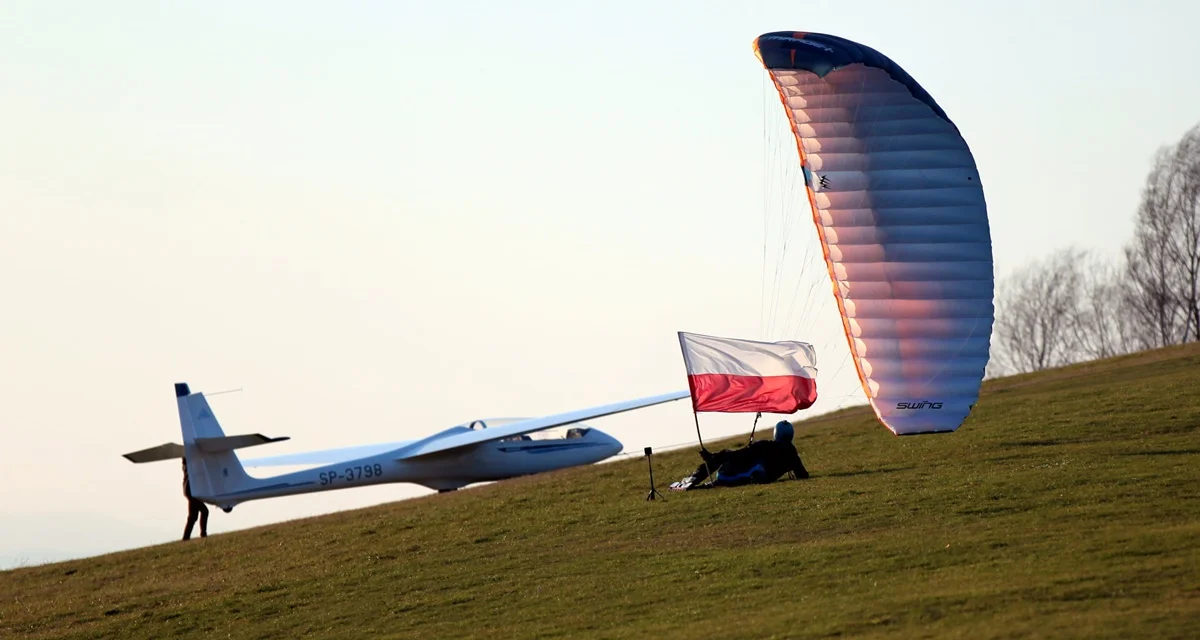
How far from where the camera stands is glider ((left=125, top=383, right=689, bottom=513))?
3747cm

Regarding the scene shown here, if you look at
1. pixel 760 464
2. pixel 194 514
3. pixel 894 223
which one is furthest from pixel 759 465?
pixel 194 514

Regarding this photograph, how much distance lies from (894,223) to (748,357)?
11.6 ft

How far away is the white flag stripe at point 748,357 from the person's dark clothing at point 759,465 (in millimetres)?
1437

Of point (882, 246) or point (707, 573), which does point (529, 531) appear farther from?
point (882, 246)

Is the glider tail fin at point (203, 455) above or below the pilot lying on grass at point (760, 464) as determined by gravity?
above

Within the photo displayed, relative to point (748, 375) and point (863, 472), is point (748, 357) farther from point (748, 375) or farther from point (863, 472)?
point (863, 472)

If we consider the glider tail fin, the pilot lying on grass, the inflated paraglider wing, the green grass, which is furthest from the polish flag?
the glider tail fin

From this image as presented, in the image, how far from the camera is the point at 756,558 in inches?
796

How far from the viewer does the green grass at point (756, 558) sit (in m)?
16.2

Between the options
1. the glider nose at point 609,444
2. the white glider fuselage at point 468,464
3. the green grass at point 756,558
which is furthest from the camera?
the glider nose at point 609,444

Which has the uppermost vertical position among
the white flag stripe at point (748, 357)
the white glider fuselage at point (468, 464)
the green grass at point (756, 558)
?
the white flag stripe at point (748, 357)

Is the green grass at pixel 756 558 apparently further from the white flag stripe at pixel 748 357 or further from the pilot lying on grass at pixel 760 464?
the white flag stripe at pixel 748 357

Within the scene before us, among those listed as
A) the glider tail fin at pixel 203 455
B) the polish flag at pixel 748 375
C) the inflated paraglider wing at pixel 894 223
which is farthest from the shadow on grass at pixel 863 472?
the glider tail fin at pixel 203 455

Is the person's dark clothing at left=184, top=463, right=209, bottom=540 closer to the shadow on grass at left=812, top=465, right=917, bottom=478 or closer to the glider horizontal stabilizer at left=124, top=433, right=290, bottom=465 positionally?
the glider horizontal stabilizer at left=124, top=433, right=290, bottom=465
